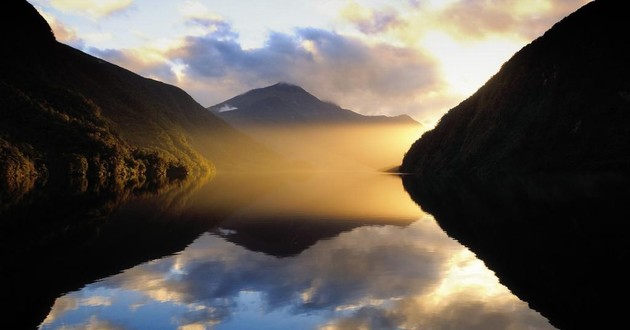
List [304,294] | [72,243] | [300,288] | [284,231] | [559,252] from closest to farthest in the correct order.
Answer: [304,294]
[300,288]
[559,252]
[72,243]
[284,231]

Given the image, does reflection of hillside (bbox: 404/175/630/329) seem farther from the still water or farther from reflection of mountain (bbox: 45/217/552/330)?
reflection of mountain (bbox: 45/217/552/330)

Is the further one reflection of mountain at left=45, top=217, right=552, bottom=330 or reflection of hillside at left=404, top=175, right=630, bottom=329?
reflection of hillside at left=404, top=175, right=630, bottom=329

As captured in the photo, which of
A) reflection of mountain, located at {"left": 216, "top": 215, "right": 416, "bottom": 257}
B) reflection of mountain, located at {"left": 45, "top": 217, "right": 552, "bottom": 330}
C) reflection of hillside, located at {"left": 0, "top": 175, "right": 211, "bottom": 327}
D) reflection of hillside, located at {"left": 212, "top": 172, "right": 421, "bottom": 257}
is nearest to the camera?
reflection of mountain, located at {"left": 45, "top": 217, "right": 552, "bottom": 330}

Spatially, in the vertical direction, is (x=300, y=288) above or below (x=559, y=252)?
below

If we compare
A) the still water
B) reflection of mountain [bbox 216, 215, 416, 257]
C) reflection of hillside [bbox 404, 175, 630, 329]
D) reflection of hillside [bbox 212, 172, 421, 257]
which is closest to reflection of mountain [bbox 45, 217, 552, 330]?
the still water

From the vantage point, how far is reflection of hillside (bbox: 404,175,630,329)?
845 inches

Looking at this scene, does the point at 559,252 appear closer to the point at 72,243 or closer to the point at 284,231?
the point at 284,231

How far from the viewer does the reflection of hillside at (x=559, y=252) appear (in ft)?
70.4

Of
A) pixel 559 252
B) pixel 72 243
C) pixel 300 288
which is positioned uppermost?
pixel 559 252

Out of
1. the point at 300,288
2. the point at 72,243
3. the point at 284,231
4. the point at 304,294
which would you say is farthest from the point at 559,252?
the point at 72,243

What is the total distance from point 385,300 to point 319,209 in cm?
4665

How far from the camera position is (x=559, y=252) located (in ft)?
108

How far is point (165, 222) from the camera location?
5181cm

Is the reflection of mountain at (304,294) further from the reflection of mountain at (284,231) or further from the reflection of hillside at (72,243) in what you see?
the reflection of mountain at (284,231)
